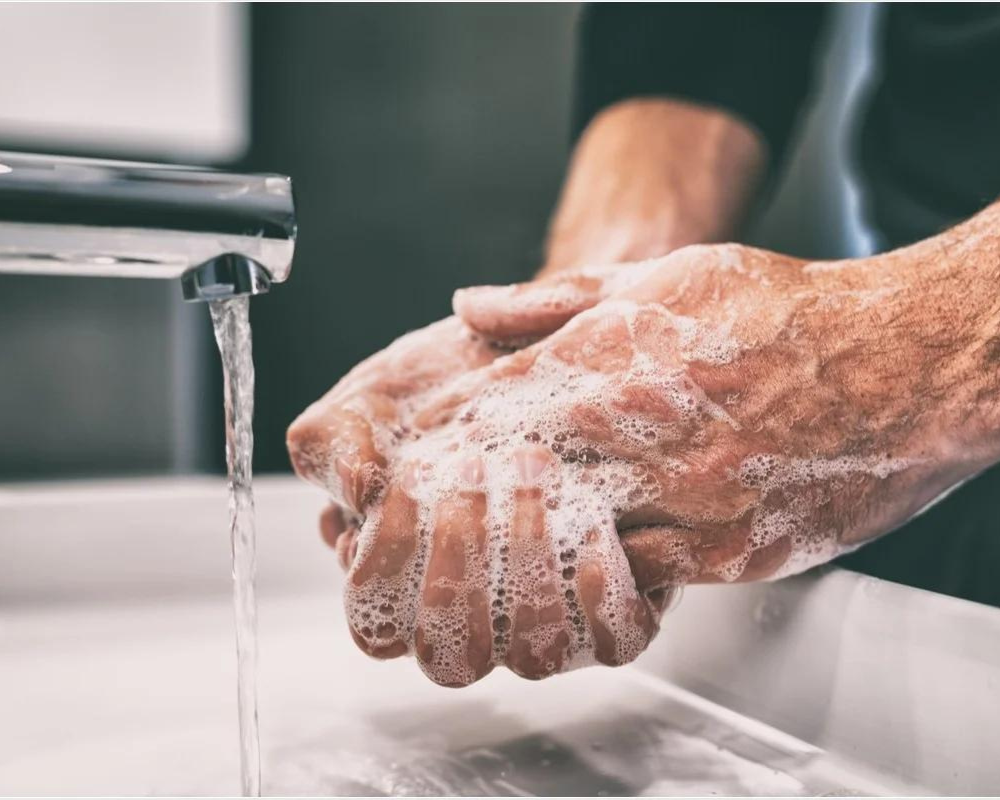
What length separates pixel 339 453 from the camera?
40 centimetres

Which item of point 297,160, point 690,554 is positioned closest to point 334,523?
point 690,554

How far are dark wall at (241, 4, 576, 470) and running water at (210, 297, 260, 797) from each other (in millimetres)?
1348

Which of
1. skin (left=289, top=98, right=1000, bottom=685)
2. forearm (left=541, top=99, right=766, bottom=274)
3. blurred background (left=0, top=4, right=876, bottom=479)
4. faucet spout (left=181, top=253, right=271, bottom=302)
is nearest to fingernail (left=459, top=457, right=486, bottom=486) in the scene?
skin (left=289, top=98, right=1000, bottom=685)

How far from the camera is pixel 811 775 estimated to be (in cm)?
38

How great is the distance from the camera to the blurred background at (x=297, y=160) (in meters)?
1.60

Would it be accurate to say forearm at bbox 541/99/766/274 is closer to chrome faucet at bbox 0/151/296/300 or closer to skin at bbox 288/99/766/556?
skin at bbox 288/99/766/556

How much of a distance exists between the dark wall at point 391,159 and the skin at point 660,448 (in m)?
1.38

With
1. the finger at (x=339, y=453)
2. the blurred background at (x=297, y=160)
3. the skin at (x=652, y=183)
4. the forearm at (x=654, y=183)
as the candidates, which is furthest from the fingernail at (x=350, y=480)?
the blurred background at (x=297, y=160)

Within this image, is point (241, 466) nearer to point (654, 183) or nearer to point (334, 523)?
point (334, 523)

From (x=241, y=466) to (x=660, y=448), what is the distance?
17 cm

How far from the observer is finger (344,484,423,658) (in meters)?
0.37

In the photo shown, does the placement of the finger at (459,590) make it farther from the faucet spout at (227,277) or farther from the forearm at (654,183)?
the forearm at (654,183)

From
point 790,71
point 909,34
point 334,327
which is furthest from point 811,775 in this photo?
point 334,327

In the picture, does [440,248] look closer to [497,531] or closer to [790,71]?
[790,71]
